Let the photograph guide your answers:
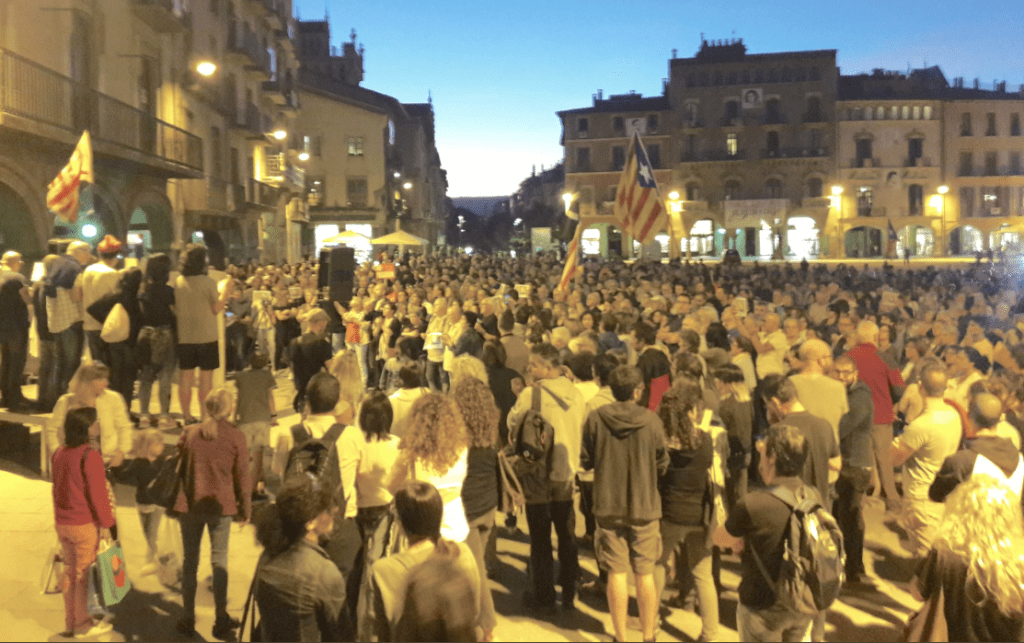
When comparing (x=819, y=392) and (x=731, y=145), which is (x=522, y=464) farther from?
(x=731, y=145)

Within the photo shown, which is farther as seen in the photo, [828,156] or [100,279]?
[828,156]

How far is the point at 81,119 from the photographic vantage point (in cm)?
1580

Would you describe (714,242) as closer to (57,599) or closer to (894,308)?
(894,308)

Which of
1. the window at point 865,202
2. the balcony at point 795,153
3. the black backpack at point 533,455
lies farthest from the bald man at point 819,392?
the window at point 865,202

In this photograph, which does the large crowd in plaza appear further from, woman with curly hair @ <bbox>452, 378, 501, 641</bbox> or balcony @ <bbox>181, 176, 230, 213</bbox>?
balcony @ <bbox>181, 176, 230, 213</bbox>

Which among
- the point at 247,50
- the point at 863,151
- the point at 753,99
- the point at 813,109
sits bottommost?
the point at 247,50

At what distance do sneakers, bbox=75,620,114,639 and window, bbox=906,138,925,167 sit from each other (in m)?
62.3

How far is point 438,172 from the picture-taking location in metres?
91.6

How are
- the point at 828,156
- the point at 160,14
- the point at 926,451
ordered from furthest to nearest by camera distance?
the point at 828,156, the point at 160,14, the point at 926,451

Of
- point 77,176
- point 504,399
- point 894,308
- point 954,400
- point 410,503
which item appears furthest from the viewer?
point 894,308

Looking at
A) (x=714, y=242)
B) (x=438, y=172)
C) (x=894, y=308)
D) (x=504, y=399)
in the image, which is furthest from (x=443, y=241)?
(x=504, y=399)

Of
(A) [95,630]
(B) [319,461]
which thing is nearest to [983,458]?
(B) [319,461]

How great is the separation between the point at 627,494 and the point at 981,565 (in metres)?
2.06

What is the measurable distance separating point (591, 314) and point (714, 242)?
5290 centimetres
